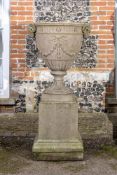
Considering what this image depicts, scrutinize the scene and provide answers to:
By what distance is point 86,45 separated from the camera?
24.1ft

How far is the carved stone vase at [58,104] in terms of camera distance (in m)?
5.51

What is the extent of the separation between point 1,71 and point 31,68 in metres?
0.50

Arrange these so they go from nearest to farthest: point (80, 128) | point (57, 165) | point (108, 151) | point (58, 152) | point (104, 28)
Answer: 1. point (57, 165)
2. point (58, 152)
3. point (108, 151)
4. point (80, 128)
5. point (104, 28)

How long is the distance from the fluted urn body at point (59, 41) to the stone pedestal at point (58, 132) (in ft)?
1.52

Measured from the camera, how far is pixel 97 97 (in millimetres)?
7363

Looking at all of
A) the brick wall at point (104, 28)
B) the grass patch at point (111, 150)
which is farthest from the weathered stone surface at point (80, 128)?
the brick wall at point (104, 28)

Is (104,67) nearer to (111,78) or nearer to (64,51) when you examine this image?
(111,78)

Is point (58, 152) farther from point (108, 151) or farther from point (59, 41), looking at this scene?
point (59, 41)

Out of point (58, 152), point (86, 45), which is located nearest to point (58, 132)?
point (58, 152)

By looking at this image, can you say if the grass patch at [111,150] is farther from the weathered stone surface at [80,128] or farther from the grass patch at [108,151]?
the weathered stone surface at [80,128]

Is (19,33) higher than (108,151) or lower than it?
higher

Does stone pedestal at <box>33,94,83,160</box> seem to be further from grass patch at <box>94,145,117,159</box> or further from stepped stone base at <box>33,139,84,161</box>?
grass patch at <box>94,145,117,159</box>

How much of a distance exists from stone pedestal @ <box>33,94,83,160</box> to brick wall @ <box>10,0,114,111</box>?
5.66ft

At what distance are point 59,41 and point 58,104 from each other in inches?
30.6
